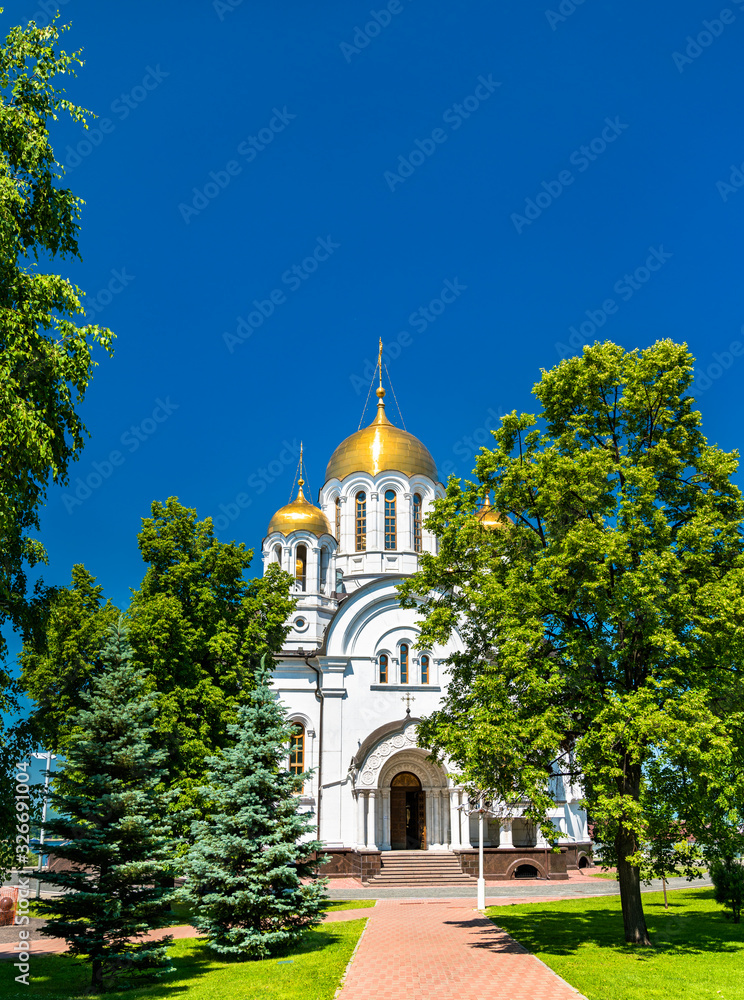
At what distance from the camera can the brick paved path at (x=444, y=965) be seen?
1040cm

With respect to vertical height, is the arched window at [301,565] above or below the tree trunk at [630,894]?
above

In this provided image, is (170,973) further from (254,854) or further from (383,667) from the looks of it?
(383,667)

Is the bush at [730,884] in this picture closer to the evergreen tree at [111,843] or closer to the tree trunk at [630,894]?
the tree trunk at [630,894]

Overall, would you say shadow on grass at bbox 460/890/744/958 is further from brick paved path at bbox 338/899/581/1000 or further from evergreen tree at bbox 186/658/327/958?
evergreen tree at bbox 186/658/327/958

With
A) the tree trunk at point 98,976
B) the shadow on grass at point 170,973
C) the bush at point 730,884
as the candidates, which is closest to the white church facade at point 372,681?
the bush at point 730,884

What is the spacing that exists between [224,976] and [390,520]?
21454 millimetres

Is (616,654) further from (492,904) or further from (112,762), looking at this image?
(492,904)

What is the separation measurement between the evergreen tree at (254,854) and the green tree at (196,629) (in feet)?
9.41

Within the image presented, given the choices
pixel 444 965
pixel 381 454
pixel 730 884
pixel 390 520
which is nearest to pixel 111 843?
pixel 444 965

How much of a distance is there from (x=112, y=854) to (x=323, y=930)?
18.1ft

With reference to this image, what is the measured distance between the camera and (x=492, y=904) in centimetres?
1969

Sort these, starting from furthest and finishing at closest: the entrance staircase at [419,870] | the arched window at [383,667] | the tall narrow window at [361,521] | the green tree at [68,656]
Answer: the tall narrow window at [361,521] → the arched window at [383,667] → the entrance staircase at [419,870] → the green tree at [68,656]

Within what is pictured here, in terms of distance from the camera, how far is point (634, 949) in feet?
42.2

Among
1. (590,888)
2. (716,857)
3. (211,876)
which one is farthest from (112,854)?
(590,888)
